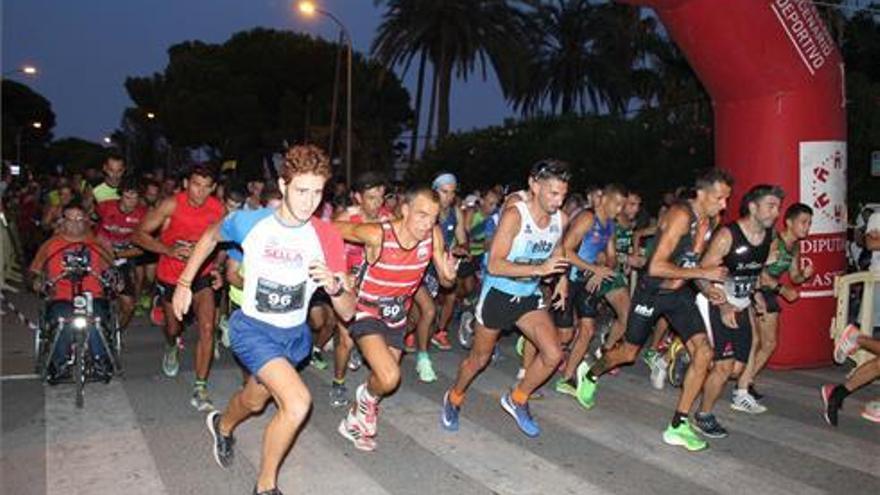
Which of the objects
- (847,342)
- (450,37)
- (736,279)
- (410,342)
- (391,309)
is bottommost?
(410,342)

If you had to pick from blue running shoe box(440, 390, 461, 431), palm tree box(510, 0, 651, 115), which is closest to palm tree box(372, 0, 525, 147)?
palm tree box(510, 0, 651, 115)

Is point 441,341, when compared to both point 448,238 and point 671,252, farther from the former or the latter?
point 671,252

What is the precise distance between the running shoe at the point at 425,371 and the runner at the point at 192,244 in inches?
83.2

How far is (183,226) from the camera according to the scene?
7.64 meters

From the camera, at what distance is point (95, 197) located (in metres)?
11.2

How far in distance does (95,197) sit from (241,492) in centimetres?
719

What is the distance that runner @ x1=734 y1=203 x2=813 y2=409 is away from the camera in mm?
7469

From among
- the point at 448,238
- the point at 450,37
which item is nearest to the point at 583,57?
the point at 450,37

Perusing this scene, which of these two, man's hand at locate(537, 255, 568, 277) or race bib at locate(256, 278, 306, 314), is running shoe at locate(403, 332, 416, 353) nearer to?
man's hand at locate(537, 255, 568, 277)

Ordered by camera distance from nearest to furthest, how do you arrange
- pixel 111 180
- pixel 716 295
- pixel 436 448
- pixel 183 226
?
1. pixel 436 448
2. pixel 716 295
3. pixel 183 226
4. pixel 111 180

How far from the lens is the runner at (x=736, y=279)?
6.35 metres

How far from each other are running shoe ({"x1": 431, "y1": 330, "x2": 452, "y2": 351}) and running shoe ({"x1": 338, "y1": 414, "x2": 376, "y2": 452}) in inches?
165

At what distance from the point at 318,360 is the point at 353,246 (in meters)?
1.89

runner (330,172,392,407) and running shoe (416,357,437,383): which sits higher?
runner (330,172,392,407)
